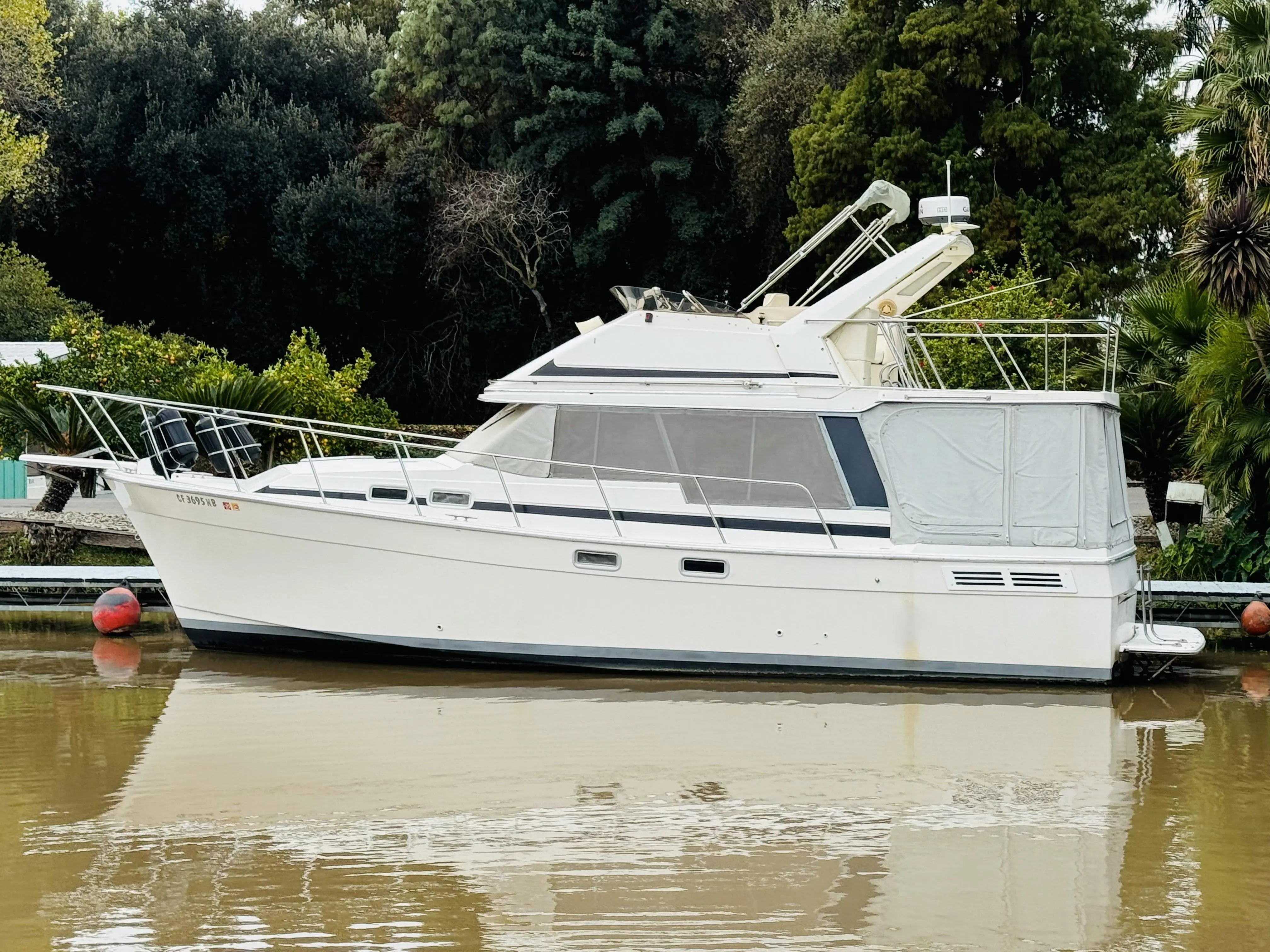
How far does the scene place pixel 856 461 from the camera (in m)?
12.7

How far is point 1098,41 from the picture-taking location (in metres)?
27.2

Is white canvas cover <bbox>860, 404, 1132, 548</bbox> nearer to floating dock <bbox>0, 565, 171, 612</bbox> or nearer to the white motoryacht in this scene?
the white motoryacht

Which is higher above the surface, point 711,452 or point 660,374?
Result: point 660,374

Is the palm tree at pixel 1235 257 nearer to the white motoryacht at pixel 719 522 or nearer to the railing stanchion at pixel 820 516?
the white motoryacht at pixel 719 522

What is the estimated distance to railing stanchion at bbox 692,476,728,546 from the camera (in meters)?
12.5

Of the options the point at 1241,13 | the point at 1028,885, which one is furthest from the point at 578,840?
the point at 1241,13

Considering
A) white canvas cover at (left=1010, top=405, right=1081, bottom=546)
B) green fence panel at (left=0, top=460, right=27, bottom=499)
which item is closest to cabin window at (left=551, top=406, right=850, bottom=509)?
white canvas cover at (left=1010, top=405, right=1081, bottom=546)

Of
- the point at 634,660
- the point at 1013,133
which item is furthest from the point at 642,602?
the point at 1013,133

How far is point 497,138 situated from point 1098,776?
2639 centimetres

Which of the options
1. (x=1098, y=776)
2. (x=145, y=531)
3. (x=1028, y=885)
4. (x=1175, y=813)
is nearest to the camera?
(x=1028, y=885)

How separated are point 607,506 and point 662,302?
6.62ft

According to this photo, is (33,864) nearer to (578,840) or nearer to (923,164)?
(578,840)

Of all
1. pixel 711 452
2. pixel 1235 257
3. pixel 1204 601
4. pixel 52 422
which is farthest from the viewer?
pixel 52 422

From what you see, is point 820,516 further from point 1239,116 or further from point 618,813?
point 1239,116
